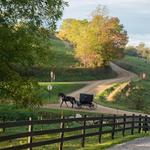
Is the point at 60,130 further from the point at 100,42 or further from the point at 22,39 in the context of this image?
the point at 100,42

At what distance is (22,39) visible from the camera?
24.9 metres

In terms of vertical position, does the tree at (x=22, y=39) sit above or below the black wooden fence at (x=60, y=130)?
above

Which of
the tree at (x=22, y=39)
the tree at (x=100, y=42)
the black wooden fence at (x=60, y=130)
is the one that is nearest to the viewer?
the black wooden fence at (x=60, y=130)

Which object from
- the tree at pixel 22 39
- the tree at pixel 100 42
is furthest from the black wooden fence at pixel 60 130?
the tree at pixel 100 42

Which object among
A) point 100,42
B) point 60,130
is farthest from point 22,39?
point 100,42

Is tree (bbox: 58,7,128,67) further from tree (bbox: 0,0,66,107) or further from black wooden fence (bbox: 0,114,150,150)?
tree (bbox: 0,0,66,107)

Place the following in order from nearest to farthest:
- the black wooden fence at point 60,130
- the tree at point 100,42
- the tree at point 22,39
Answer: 1. the black wooden fence at point 60,130
2. the tree at point 22,39
3. the tree at point 100,42

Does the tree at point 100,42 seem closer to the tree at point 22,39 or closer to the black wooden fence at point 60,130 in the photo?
the black wooden fence at point 60,130

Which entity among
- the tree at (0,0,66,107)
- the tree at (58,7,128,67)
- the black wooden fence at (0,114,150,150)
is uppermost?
the tree at (58,7,128,67)

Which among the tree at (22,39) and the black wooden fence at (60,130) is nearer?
the black wooden fence at (60,130)

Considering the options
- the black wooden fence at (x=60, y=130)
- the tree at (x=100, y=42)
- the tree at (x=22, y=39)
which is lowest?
the black wooden fence at (x=60, y=130)

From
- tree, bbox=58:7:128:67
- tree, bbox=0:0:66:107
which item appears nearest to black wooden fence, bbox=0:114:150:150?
tree, bbox=0:0:66:107

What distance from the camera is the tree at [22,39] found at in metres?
24.5

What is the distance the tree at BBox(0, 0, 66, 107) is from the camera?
2450 centimetres
